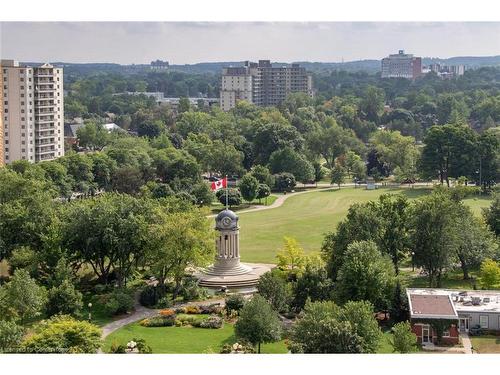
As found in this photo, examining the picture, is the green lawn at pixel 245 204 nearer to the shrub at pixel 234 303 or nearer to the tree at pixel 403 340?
the shrub at pixel 234 303

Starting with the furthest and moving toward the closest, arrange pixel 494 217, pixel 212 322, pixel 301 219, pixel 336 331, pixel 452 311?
pixel 301 219, pixel 494 217, pixel 212 322, pixel 452 311, pixel 336 331

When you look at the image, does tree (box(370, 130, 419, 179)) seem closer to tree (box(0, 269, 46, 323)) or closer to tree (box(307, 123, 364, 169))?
tree (box(307, 123, 364, 169))

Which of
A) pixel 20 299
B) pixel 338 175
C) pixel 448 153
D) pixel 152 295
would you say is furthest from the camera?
pixel 338 175

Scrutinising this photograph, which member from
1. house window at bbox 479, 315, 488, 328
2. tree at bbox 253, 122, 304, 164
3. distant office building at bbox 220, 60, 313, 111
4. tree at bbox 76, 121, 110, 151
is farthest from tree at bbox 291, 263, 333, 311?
distant office building at bbox 220, 60, 313, 111

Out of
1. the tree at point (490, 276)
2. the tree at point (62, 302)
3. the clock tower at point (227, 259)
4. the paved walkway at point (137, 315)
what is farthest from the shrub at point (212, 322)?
the tree at point (490, 276)

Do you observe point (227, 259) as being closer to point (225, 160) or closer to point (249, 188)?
point (249, 188)

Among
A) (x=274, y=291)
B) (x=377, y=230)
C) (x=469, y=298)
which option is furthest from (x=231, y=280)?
(x=469, y=298)
